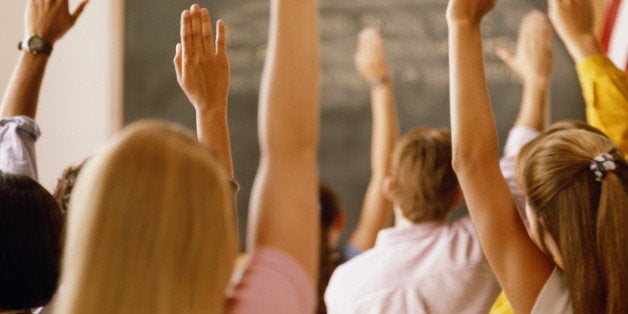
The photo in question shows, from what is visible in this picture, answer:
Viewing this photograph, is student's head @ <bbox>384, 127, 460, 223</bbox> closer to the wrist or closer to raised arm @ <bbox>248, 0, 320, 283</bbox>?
the wrist

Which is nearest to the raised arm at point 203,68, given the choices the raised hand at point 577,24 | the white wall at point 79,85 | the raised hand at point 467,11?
the raised hand at point 467,11

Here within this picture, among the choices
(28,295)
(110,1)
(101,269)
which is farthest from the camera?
(110,1)

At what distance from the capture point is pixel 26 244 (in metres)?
1.11

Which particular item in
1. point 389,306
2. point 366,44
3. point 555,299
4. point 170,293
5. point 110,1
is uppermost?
point 110,1

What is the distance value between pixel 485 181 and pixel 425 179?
20.2 inches

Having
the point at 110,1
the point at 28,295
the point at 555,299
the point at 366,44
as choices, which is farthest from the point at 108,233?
the point at 110,1

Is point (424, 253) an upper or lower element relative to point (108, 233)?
lower

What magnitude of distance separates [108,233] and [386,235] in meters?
0.98

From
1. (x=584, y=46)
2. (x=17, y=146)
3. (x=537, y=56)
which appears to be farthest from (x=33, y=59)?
(x=537, y=56)

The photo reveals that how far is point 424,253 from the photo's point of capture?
1.64 metres

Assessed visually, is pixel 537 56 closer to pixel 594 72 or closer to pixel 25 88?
pixel 594 72

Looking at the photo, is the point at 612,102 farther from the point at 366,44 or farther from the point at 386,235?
the point at 366,44

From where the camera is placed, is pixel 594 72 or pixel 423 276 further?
pixel 423 276

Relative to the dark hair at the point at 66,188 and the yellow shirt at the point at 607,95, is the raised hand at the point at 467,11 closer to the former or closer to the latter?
the yellow shirt at the point at 607,95
